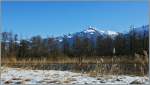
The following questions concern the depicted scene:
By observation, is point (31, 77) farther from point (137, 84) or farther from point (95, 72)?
point (137, 84)

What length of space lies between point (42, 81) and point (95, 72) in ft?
2.37

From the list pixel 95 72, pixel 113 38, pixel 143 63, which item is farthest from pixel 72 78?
pixel 113 38

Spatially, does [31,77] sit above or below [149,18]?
below

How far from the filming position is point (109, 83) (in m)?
3.12

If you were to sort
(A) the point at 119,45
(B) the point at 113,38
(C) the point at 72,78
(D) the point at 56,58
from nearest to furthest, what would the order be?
1. (C) the point at 72,78
2. (D) the point at 56,58
3. (A) the point at 119,45
4. (B) the point at 113,38

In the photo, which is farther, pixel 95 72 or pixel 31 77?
pixel 95 72

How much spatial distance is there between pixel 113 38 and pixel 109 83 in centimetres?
533

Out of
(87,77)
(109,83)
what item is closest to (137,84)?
(109,83)

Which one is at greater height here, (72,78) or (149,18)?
(149,18)

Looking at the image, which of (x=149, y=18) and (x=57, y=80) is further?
(x=57, y=80)

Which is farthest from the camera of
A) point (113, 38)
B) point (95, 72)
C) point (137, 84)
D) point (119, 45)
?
point (113, 38)

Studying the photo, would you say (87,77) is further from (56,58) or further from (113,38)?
(113,38)

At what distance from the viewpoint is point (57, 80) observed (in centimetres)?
321

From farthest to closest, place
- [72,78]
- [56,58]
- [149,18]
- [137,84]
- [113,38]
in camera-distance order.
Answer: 1. [113,38]
2. [56,58]
3. [72,78]
4. [137,84]
5. [149,18]
